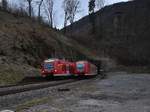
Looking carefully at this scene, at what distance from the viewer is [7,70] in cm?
5016

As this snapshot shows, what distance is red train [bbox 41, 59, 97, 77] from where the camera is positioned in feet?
176

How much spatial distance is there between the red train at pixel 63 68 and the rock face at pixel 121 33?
53.8 metres

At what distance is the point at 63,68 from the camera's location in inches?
2192

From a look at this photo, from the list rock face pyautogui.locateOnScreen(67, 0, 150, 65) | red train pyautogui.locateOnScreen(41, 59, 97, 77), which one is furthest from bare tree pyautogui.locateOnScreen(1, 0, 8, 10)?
rock face pyautogui.locateOnScreen(67, 0, 150, 65)

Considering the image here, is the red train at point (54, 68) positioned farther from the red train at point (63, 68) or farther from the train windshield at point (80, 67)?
the train windshield at point (80, 67)

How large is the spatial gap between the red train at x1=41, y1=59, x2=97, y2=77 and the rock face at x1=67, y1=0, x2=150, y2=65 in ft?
177

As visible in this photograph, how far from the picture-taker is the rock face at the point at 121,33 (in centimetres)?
12300

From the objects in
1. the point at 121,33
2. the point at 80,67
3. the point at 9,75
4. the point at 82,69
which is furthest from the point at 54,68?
the point at 121,33

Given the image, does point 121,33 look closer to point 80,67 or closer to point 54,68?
point 80,67

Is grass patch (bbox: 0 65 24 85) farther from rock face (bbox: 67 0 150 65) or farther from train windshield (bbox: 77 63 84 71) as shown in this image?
rock face (bbox: 67 0 150 65)

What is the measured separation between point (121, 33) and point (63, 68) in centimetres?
8846

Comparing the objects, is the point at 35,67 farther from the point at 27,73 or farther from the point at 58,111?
the point at 58,111

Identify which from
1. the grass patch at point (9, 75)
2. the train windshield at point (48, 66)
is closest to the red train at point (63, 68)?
the train windshield at point (48, 66)

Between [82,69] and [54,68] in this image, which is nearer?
[54,68]
